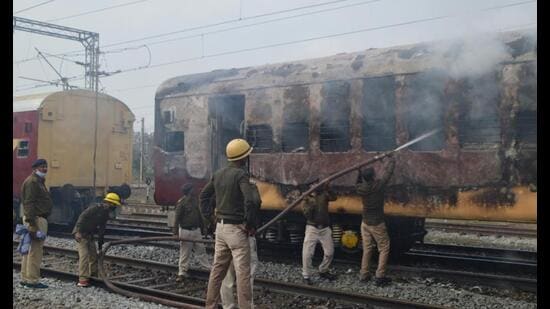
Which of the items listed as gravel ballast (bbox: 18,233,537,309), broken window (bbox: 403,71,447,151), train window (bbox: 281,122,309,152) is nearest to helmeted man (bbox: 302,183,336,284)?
gravel ballast (bbox: 18,233,537,309)

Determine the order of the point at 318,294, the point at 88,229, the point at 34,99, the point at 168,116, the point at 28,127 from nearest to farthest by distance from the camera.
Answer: the point at 318,294 → the point at 88,229 → the point at 168,116 → the point at 28,127 → the point at 34,99

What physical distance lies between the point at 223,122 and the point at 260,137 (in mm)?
1079

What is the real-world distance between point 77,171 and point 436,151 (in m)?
10.2

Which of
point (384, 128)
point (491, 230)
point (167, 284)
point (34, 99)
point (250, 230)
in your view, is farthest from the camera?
point (34, 99)

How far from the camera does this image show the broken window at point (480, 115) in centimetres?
727

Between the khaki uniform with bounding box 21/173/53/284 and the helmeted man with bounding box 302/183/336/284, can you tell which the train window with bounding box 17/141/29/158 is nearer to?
the khaki uniform with bounding box 21/173/53/284

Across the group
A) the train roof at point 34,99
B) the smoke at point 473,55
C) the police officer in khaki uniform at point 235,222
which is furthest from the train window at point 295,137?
the train roof at point 34,99

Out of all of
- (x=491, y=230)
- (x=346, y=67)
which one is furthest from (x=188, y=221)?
(x=491, y=230)

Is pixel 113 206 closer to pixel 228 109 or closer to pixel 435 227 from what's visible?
pixel 228 109

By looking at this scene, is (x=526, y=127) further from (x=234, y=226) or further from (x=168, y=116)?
(x=168, y=116)

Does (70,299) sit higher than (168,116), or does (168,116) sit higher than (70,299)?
(168,116)

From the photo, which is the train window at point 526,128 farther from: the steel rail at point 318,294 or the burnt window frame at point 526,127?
the steel rail at point 318,294

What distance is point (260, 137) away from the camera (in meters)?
9.58

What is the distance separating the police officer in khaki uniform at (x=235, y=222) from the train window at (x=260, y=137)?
12.5 ft
